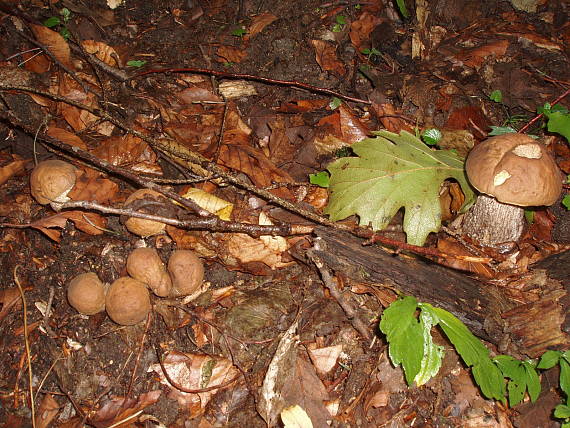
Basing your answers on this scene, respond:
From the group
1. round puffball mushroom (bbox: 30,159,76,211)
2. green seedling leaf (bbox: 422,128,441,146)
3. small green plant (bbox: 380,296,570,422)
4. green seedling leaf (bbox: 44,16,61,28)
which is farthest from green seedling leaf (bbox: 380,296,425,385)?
green seedling leaf (bbox: 44,16,61,28)

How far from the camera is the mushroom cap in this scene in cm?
265

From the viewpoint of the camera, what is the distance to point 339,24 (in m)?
5.18

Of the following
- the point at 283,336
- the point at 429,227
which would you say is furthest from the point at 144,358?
the point at 429,227

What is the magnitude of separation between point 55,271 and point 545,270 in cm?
375

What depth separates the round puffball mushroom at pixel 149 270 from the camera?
2.85 metres

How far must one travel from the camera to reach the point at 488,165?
8.99 ft

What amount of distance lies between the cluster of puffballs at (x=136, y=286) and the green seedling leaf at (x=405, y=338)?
4.85 feet

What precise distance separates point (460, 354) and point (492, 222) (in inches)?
53.0

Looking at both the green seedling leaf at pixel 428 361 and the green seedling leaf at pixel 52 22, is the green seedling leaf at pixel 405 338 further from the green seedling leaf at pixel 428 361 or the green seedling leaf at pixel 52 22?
the green seedling leaf at pixel 52 22

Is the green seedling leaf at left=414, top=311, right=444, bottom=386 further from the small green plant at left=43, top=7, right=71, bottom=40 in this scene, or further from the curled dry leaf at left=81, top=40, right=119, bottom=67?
the small green plant at left=43, top=7, right=71, bottom=40

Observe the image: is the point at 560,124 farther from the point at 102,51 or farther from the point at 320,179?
the point at 102,51

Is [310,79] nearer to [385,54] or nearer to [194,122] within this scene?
[385,54]

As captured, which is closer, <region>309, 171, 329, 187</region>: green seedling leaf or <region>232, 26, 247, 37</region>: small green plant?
<region>309, 171, 329, 187</region>: green seedling leaf

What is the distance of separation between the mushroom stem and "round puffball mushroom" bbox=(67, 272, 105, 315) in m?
2.99
